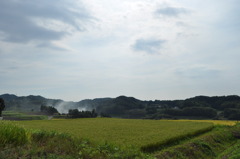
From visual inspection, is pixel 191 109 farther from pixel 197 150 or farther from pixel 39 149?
pixel 39 149

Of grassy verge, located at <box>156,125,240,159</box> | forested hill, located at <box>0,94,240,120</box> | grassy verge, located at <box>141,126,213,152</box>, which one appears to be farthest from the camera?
forested hill, located at <box>0,94,240,120</box>

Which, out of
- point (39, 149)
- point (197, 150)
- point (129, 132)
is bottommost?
point (197, 150)

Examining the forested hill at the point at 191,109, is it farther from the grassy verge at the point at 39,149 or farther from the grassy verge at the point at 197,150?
the grassy verge at the point at 39,149

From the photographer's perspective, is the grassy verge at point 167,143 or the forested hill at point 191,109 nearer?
the grassy verge at point 167,143

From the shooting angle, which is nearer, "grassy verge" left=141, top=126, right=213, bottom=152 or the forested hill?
"grassy verge" left=141, top=126, right=213, bottom=152

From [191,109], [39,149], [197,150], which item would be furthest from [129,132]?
[191,109]

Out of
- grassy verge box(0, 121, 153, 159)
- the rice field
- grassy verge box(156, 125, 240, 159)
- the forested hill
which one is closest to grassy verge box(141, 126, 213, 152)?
the rice field

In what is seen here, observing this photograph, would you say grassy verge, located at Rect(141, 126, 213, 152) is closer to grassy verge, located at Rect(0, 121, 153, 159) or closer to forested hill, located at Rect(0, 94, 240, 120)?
grassy verge, located at Rect(0, 121, 153, 159)

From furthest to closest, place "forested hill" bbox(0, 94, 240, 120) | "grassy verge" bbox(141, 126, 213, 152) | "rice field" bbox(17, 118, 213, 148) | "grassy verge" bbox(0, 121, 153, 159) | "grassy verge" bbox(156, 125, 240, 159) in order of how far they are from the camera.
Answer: "forested hill" bbox(0, 94, 240, 120)
"rice field" bbox(17, 118, 213, 148)
"grassy verge" bbox(141, 126, 213, 152)
"grassy verge" bbox(156, 125, 240, 159)
"grassy verge" bbox(0, 121, 153, 159)

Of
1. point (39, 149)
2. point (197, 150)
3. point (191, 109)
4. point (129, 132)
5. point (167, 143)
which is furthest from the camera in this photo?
point (191, 109)

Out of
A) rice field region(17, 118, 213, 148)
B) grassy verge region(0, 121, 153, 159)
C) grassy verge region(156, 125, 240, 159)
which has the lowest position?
grassy verge region(156, 125, 240, 159)

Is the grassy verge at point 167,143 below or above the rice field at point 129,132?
below

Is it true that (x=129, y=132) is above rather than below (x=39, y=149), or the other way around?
below

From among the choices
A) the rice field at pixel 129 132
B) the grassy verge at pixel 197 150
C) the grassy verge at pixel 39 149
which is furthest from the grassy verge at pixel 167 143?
the grassy verge at pixel 39 149
